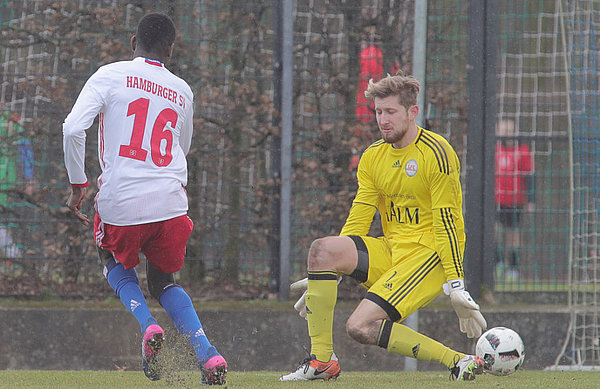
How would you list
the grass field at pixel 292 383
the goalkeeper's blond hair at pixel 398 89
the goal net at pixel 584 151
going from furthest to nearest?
the goal net at pixel 584 151
the goalkeeper's blond hair at pixel 398 89
the grass field at pixel 292 383

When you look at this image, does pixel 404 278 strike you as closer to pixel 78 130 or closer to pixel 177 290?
pixel 177 290

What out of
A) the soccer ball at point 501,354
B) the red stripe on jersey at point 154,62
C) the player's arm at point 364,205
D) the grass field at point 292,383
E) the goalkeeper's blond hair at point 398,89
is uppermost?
the red stripe on jersey at point 154,62

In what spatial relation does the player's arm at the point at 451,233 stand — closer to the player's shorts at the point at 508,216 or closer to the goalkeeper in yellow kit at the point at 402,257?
the goalkeeper in yellow kit at the point at 402,257

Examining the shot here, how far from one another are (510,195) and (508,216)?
183mm

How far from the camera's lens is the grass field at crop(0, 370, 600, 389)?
542 centimetres

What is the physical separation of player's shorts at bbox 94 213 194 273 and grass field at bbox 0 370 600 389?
2.18ft

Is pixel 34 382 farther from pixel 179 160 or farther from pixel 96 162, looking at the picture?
pixel 96 162

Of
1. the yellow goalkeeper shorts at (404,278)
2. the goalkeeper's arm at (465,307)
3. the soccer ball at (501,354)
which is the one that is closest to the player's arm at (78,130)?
the yellow goalkeeper shorts at (404,278)

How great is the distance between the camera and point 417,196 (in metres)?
5.94

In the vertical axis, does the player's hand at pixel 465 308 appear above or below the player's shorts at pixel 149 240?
below

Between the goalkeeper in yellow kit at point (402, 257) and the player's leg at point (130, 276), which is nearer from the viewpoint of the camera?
the player's leg at point (130, 276)

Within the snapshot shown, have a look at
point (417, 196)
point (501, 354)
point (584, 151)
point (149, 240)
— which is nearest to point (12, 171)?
point (149, 240)

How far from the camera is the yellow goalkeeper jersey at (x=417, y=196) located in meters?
5.77

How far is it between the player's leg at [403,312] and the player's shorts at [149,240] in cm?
110
